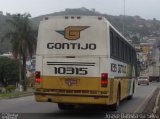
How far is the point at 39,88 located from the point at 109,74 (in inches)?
101

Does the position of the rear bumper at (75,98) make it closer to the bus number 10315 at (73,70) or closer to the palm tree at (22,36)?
the bus number 10315 at (73,70)

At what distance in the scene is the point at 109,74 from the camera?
1708cm

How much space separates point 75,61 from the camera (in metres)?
17.2

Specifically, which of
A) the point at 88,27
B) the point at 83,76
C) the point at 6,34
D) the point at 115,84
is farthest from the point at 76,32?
the point at 6,34

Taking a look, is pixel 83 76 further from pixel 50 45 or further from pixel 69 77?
pixel 50 45

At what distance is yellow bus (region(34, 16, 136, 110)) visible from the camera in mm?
16828

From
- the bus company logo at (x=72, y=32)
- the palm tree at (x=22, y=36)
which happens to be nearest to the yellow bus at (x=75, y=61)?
the bus company logo at (x=72, y=32)

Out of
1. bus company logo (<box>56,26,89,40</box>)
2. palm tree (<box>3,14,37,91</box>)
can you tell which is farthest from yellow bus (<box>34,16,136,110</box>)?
palm tree (<box>3,14,37,91</box>)

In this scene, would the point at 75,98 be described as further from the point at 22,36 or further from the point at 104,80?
the point at 22,36

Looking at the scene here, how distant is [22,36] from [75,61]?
48.0 metres

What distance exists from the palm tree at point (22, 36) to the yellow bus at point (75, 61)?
45873mm

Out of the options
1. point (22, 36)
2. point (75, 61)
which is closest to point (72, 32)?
point (75, 61)

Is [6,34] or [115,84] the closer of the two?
[115,84]

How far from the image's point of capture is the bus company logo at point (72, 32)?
17.3 meters
